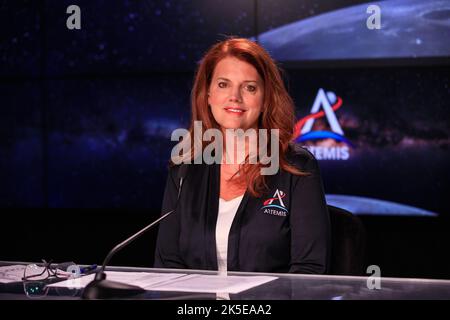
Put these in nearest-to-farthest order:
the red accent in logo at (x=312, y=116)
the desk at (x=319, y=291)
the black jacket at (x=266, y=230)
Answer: the desk at (x=319, y=291) < the black jacket at (x=266, y=230) < the red accent in logo at (x=312, y=116)

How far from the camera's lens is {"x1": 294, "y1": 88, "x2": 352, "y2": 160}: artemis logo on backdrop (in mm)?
4352

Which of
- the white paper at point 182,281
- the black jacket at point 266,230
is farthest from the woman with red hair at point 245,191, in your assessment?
the white paper at point 182,281

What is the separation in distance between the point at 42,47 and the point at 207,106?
2.80 metres

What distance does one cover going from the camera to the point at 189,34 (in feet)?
15.0

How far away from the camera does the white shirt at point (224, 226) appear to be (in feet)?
6.96

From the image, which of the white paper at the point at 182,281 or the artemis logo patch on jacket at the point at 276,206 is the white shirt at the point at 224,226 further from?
the white paper at the point at 182,281

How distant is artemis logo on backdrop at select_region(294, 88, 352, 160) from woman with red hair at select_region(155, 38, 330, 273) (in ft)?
6.67

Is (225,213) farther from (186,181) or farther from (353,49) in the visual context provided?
(353,49)

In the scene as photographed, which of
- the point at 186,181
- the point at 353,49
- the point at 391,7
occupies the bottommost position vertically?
the point at 186,181

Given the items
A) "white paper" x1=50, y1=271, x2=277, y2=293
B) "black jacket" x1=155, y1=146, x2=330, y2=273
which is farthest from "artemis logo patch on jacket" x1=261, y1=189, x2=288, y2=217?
"white paper" x1=50, y1=271, x2=277, y2=293

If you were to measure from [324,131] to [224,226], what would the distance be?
7.75 ft

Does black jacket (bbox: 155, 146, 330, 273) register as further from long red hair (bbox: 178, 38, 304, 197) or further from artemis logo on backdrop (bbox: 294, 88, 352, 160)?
artemis logo on backdrop (bbox: 294, 88, 352, 160)

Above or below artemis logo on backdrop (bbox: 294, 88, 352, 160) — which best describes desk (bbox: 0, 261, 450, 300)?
below

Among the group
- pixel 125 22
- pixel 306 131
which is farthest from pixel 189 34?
pixel 306 131
